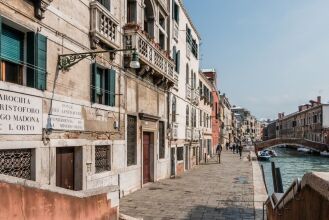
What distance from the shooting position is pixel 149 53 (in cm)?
1559

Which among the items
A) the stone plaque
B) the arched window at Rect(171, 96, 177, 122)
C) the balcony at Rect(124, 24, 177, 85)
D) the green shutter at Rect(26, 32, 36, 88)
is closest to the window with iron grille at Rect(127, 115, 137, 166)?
the balcony at Rect(124, 24, 177, 85)

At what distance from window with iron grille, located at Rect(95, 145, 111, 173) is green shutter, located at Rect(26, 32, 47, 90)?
383 cm

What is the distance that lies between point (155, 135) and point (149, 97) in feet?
6.50

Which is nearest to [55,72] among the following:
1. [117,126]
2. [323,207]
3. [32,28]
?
[32,28]

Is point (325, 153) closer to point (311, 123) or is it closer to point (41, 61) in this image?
point (311, 123)

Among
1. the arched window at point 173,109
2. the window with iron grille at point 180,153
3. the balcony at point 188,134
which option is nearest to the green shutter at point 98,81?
the arched window at point 173,109

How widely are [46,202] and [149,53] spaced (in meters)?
10.7

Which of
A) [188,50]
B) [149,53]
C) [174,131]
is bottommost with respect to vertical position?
[174,131]

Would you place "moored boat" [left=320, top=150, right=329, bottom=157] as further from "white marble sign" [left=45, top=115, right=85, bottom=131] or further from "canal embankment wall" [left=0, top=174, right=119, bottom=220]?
"canal embankment wall" [left=0, top=174, right=119, bottom=220]

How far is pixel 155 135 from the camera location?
58.3ft

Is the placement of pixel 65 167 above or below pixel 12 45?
below

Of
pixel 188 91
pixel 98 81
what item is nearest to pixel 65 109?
pixel 98 81

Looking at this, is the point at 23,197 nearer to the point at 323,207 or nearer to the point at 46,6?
the point at 323,207

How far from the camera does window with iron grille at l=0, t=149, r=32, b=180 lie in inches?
289
